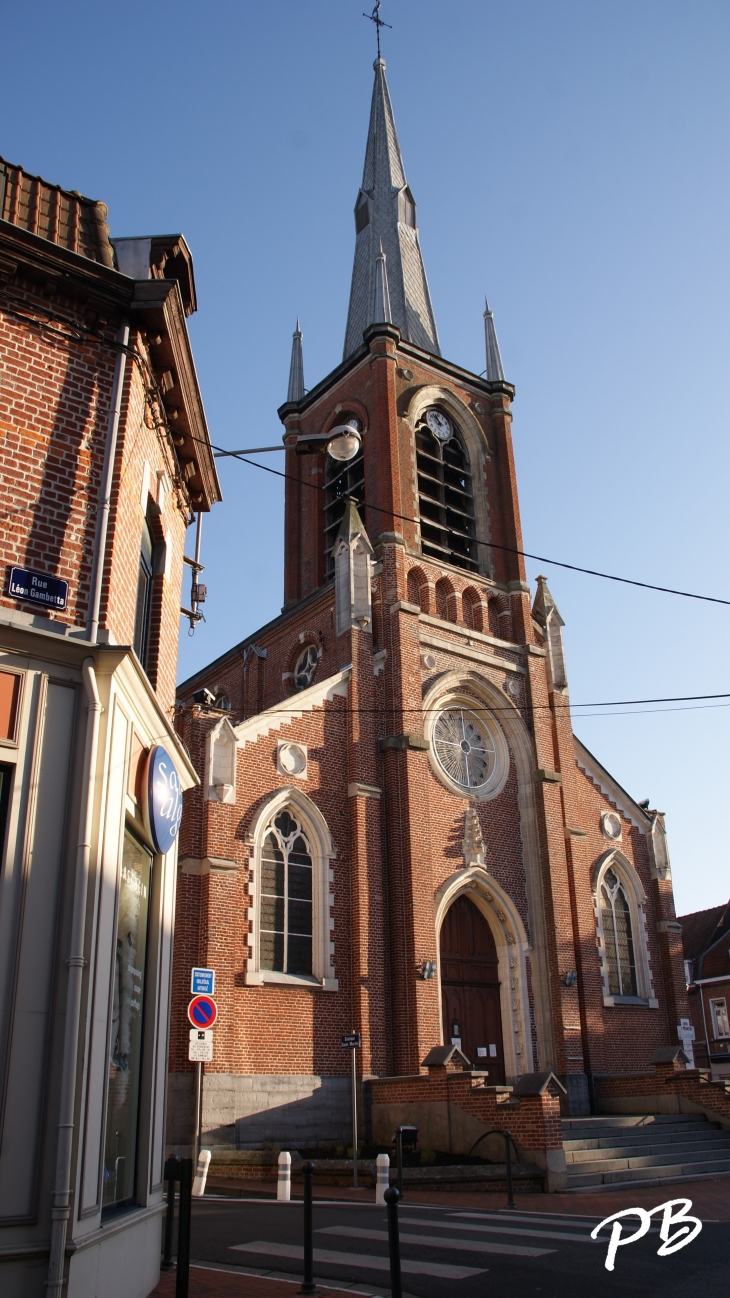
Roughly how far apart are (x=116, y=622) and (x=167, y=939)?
3043 millimetres

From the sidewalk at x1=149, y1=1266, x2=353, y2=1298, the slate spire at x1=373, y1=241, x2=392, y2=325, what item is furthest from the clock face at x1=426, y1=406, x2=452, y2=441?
the sidewalk at x1=149, y1=1266, x2=353, y2=1298

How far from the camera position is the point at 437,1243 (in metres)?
9.85

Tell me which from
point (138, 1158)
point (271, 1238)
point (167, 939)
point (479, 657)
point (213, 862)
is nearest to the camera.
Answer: point (138, 1158)

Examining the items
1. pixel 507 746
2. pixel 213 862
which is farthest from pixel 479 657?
pixel 213 862

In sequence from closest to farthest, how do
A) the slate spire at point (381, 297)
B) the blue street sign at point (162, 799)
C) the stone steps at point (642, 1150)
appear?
1. the blue street sign at point (162, 799)
2. the stone steps at point (642, 1150)
3. the slate spire at point (381, 297)

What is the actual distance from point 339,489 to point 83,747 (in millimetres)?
23809

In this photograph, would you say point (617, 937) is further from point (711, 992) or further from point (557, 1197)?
point (711, 992)

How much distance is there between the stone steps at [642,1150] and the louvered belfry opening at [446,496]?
47.5 ft

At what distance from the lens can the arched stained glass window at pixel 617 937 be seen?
85.3ft

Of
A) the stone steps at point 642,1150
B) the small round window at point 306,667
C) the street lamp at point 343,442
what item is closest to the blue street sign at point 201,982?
the stone steps at point 642,1150

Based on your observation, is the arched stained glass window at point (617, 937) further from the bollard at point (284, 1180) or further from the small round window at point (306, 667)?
the bollard at point (284, 1180)

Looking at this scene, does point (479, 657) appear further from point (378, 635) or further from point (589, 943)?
point (589, 943)

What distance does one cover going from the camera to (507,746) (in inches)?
1031

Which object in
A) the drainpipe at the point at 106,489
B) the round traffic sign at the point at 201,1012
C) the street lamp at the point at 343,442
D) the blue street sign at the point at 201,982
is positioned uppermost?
the street lamp at the point at 343,442
